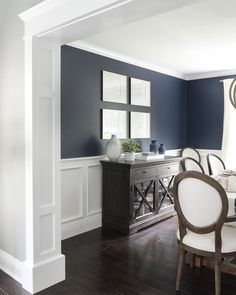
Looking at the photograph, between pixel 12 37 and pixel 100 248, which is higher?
pixel 12 37

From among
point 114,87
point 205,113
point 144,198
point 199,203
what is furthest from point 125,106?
point 199,203

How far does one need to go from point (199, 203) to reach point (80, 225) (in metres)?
1.99

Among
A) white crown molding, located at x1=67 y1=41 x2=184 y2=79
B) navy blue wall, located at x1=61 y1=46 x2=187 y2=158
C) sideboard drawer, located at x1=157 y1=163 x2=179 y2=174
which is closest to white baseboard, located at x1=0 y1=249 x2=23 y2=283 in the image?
navy blue wall, located at x1=61 y1=46 x2=187 y2=158

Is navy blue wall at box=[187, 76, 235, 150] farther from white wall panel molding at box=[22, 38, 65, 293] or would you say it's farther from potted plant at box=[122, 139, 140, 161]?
white wall panel molding at box=[22, 38, 65, 293]

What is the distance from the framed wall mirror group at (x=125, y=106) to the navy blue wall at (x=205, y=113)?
4.41 ft

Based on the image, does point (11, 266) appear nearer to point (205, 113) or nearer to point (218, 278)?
point (218, 278)

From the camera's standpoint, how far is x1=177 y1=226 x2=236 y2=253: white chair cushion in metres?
2.23

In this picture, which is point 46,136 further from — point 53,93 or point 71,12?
point 71,12

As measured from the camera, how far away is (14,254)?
2.59 m

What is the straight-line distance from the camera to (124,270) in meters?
2.76

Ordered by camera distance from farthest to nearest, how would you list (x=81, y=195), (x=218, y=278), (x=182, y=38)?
1. (x=81, y=195)
2. (x=182, y=38)
3. (x=218, y=278)

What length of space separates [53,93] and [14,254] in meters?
1.46

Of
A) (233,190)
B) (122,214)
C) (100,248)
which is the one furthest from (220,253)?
(122,214)

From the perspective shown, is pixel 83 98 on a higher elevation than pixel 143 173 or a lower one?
higher
